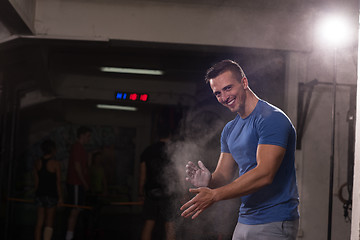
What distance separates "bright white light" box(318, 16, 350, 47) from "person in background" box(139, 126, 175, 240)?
127 cm

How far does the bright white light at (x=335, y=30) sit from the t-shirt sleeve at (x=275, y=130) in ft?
3.10

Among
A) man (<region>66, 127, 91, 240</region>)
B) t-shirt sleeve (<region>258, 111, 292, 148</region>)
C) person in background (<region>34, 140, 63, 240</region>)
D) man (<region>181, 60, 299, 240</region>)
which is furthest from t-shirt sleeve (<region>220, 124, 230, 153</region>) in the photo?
man (<region>66, 127, 91, 240</region>)

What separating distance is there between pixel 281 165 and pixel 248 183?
196mm

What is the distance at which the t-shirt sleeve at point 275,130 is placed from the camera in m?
1.86

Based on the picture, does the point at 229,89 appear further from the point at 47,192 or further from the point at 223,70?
the point at 47,192

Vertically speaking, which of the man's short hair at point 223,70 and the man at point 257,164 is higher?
the man's short hair at point 223,70

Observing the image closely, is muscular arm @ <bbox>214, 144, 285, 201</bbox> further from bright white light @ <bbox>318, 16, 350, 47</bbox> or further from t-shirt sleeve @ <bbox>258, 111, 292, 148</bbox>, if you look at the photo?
bright white light @ <bbox>318, 16, 350, 47</bbox>

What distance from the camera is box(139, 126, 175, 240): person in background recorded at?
3.19m

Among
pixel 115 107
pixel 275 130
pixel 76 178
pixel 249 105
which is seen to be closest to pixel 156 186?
pixel 249 105

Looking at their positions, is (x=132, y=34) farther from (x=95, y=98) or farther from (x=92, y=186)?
(x=92, y=186)

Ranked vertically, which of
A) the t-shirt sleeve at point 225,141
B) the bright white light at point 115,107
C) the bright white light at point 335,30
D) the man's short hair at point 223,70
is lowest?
the t-shirt sleeve at point 225,141

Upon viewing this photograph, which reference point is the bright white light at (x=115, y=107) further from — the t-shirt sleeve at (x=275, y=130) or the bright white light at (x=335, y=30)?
the t-shirt sleeve at (x=275, y=130)

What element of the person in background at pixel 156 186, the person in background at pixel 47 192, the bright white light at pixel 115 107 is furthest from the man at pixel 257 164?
the bright white light at pixel 115 107

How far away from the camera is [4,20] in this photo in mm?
3482
